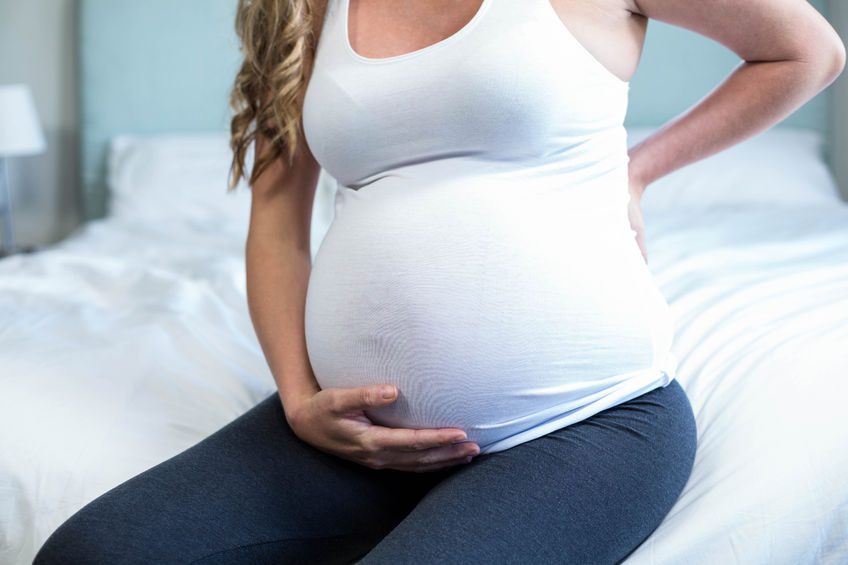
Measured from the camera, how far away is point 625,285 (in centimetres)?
85

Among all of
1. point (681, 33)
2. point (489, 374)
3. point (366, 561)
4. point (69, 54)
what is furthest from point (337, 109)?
point (69, 54)

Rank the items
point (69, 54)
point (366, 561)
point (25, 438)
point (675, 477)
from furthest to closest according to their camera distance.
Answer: point (69, 54), point (25, 438), point (675, 477), point (366, 561)

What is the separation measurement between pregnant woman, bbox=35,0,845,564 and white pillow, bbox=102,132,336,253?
1.94 m

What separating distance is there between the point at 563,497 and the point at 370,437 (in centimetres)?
20

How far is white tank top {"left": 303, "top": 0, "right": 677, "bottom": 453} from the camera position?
82cm

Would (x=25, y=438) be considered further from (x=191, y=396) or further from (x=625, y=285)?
(x=625, y=285)

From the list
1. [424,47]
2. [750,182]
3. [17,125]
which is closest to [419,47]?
[424,47]

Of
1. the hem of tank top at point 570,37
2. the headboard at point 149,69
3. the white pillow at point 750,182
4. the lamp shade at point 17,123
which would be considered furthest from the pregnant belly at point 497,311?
the lamp shade at point 17,123

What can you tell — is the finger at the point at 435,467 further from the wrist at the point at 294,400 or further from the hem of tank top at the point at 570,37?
the hem of tank top at the point at 570,37

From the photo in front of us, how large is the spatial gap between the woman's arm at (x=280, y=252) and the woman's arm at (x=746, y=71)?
1.35 ft

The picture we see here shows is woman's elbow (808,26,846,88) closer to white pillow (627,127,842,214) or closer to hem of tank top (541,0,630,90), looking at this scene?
hem of tank top (541,0,630,90)

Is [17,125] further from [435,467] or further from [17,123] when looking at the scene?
[435,467]

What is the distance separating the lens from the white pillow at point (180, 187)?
295 centimetres

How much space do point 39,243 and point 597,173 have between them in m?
3.16
